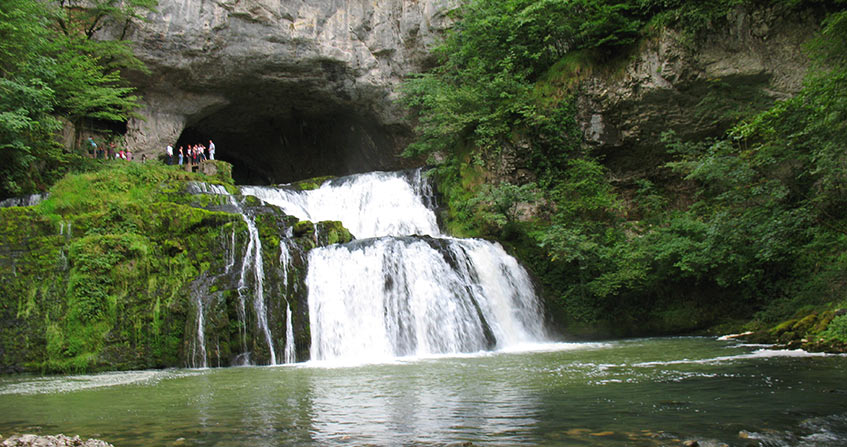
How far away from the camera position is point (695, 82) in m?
16.0

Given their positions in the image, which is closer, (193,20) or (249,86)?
(193,20)

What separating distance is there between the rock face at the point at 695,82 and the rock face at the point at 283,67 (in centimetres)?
932

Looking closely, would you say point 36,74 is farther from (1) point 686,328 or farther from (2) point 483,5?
(1) point 686,328

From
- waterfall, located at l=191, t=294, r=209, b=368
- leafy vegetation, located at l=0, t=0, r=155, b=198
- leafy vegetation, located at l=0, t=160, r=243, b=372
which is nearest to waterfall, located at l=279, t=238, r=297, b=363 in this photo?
leafy vegetation, located at l=0, t=160, r=243, b=372

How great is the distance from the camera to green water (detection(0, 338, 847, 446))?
3.66 m

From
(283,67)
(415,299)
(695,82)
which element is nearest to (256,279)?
(415,299)

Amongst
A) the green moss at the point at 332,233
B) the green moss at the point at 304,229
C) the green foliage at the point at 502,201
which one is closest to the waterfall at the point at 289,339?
the green moss at the point at 304,229

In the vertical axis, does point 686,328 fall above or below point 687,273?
below

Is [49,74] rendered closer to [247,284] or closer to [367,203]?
[367,203]

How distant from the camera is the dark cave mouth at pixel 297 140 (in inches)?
1030

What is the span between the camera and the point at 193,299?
1146cm

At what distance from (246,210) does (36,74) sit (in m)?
8.84

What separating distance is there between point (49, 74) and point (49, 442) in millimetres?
17290

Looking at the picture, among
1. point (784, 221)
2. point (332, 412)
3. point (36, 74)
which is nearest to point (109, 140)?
point (36, 74)
